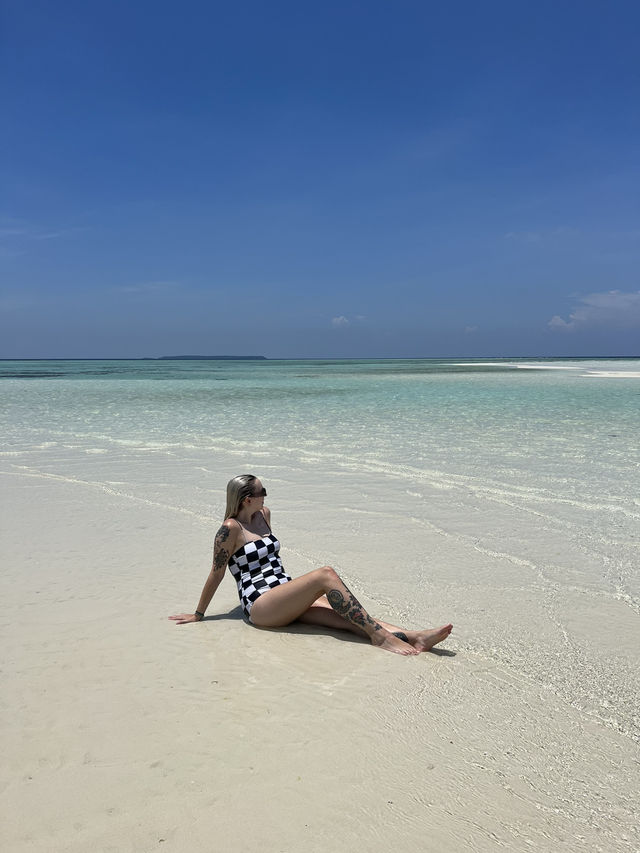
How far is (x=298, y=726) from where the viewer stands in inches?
123

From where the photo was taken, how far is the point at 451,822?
2.50 metres

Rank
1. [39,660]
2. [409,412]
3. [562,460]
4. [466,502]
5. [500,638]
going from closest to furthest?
[39,660] < [500,638] < [466,502] < [562,460] < [409,412]

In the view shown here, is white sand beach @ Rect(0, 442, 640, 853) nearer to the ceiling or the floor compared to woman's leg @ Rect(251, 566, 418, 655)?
nearer to the floor

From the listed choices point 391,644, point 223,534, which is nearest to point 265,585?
point 223,534

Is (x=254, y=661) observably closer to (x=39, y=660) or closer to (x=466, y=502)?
(x=39, y=660)

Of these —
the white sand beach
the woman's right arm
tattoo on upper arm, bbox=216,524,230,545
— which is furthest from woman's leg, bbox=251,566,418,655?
tattoo on upper arm, bbox=216,524,230,545

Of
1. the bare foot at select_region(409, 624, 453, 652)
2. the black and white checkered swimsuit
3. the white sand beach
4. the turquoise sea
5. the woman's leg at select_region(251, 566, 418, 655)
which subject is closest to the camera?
the white sand beach

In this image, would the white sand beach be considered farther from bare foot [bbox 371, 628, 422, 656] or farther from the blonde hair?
the blonde hair

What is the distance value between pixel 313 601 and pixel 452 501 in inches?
163

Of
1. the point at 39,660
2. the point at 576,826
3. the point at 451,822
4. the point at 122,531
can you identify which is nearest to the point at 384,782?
the point at 451,822

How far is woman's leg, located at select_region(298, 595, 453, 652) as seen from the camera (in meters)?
3.97

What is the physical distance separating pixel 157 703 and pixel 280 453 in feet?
28.4

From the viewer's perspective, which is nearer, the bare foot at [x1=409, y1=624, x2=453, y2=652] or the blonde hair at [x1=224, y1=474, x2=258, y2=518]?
the bare foot at [x1=409, y1=624, x2=453, y2=652]

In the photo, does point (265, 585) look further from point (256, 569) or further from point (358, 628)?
point (358, 628)
